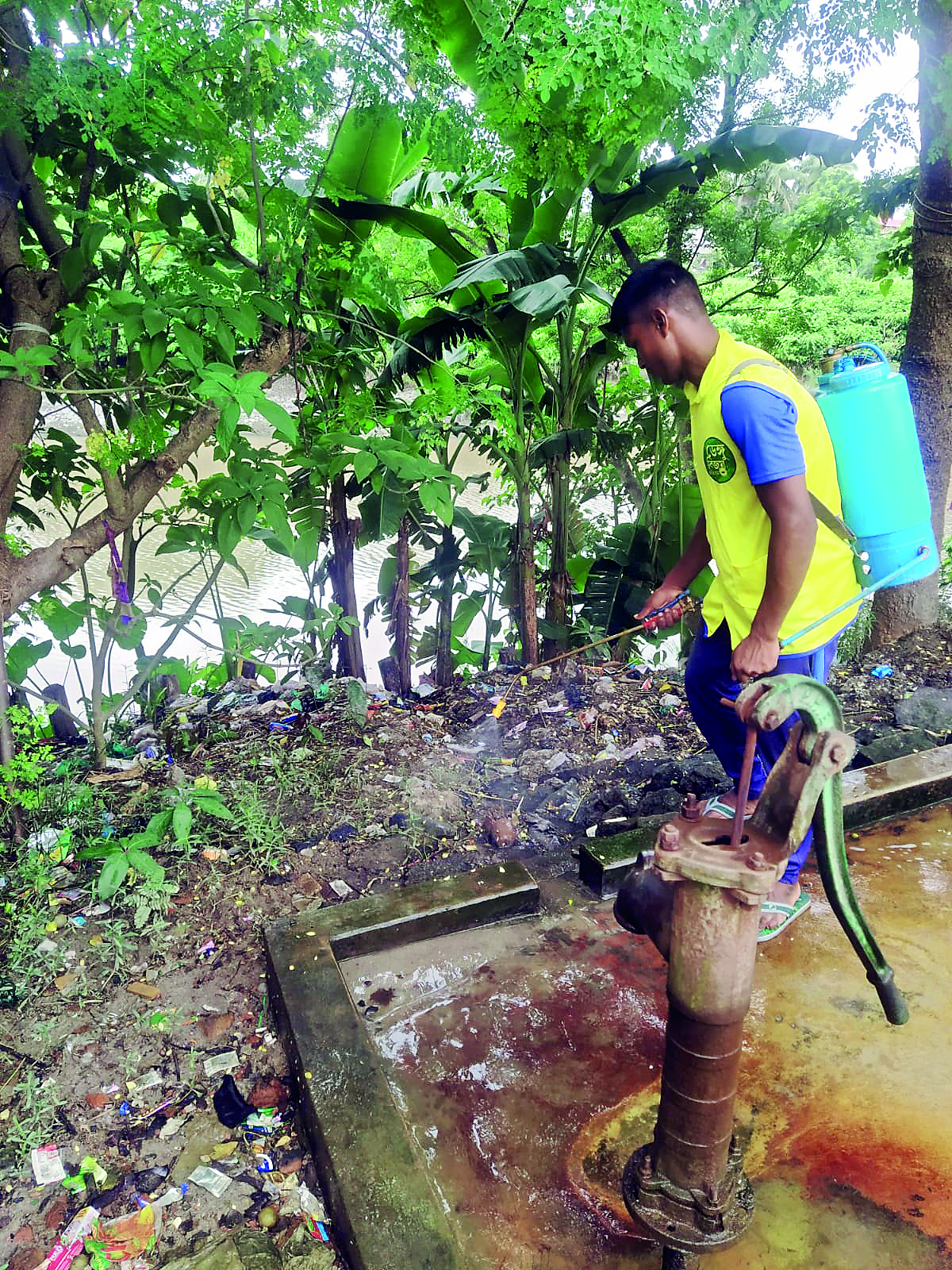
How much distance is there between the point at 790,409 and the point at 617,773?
1922mm

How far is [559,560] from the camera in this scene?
4.52 metres

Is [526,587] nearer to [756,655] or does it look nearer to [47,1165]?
[756,655]

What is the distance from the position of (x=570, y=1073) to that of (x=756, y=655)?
1142mm

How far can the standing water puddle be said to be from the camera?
169 centimetres

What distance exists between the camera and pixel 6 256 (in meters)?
2.49

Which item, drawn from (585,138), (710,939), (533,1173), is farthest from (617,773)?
(585,138)

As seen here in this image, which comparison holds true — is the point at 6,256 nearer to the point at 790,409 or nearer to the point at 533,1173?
the point at 790,409

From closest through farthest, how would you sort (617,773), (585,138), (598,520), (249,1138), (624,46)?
1. (249,1138)
2. (624,46)
3. (585,138)
4. (617,773)
5. (598,520)

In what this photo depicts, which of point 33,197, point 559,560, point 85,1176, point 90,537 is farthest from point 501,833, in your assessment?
point 33,197

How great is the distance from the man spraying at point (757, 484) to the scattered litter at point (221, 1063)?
1.38 metres

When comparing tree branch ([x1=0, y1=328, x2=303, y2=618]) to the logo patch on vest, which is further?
tree branch ([x1=0, y1=328, x2=303, y2=618])

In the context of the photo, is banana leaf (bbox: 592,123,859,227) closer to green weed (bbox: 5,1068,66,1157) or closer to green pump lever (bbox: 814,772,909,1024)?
green pump lever (bbox: 814,772,909,1024)

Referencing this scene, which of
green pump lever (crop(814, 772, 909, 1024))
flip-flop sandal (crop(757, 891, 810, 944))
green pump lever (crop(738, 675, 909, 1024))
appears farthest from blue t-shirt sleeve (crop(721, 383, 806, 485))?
flip-flop sandal (crop(757, 891, 810, 944))

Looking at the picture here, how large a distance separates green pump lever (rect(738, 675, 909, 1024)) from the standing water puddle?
1.74 feet
